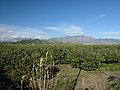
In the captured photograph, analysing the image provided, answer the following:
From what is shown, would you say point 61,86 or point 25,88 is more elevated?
point 61,86

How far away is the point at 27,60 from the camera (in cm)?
1748

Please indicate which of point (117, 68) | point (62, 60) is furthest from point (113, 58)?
point (62, 60)

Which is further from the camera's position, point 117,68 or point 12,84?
point 117,68

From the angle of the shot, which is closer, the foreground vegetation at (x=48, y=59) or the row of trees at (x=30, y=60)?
the foreground vegetation at (x=48, y=59)

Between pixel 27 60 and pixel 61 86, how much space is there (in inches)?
511

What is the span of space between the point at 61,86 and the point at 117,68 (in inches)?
1011

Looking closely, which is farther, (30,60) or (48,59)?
(30,60)

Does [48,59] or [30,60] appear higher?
[48,59]

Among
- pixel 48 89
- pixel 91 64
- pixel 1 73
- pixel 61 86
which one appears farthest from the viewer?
pixel 91 64

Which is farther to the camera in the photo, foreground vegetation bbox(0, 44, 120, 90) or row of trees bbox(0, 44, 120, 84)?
row of trees bbox(0, 44, 120, 84)

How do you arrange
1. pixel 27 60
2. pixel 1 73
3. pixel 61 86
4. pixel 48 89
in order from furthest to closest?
Answer: pixel 27 60, pixel 1 73, pixel 61 86, pixel 48 89

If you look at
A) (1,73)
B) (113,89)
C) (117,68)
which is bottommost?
(117,68)

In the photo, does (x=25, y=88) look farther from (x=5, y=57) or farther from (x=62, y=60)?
(x=62, y=60)

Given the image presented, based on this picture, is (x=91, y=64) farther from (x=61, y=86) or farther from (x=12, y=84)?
(x=61, y=86)
